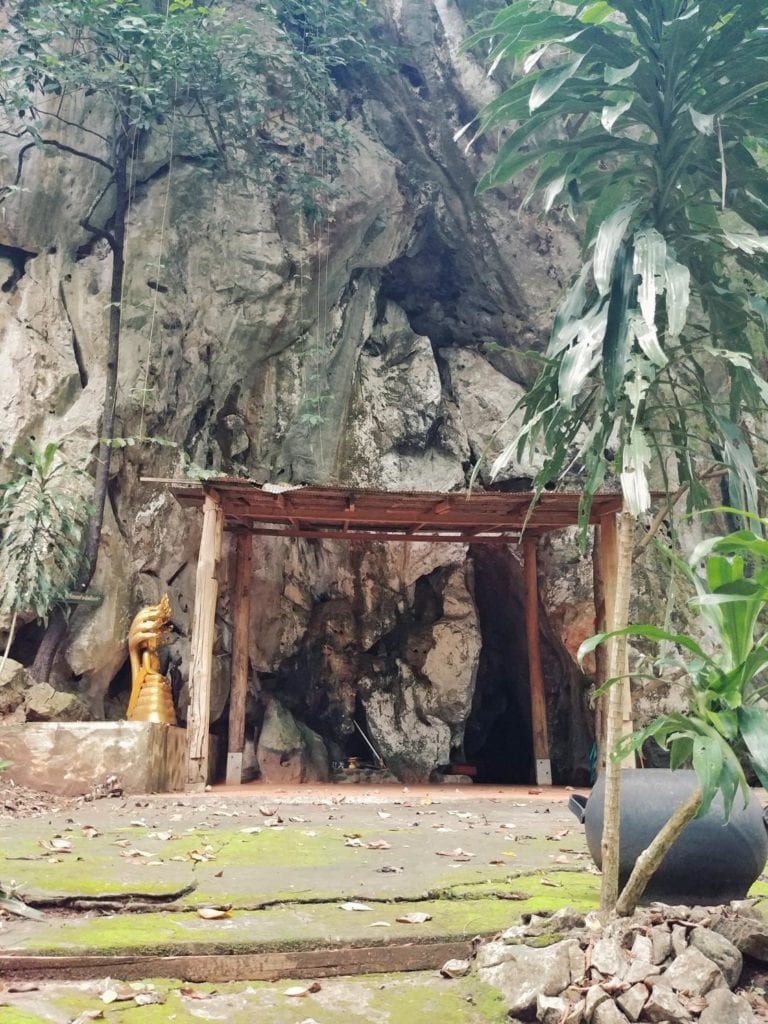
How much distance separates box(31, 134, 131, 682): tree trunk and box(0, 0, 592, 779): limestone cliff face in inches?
9.7

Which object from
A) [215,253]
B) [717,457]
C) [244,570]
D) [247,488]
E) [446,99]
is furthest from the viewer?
[446,99]

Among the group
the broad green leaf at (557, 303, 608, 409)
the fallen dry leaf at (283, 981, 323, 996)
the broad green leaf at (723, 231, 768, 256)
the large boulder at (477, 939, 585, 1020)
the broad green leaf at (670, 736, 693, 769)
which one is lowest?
the fallen dry leaf at (283, 981, 323, 996)

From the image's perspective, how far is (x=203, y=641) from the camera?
7.57 meters

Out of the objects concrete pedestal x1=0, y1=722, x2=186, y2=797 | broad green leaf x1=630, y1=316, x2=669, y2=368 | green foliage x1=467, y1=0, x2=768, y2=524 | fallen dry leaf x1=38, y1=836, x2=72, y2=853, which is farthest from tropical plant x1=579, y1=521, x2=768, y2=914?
concrete pedestal x1=0, y1=722, x2=186, y2=797

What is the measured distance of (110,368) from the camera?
974 cm

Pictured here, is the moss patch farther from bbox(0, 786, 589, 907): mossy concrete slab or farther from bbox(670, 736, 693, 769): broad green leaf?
bbox(670, 736, 693, 769): broad green leaf

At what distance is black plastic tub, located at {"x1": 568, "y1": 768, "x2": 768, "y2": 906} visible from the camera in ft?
9.26

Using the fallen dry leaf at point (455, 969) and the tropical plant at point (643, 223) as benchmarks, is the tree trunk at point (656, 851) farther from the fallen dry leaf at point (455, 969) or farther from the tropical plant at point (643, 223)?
the fallen dry leaf at point (455, 969)

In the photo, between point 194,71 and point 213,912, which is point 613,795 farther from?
point 194,71

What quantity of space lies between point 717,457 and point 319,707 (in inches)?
A: 361

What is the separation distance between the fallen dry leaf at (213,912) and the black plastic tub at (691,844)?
1415 mm

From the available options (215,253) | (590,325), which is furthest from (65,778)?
(215,253)

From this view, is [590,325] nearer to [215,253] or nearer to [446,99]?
[215,253]

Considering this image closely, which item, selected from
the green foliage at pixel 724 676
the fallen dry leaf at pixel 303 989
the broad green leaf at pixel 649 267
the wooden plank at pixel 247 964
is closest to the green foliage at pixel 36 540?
the wooden plank at pixel 247 964
